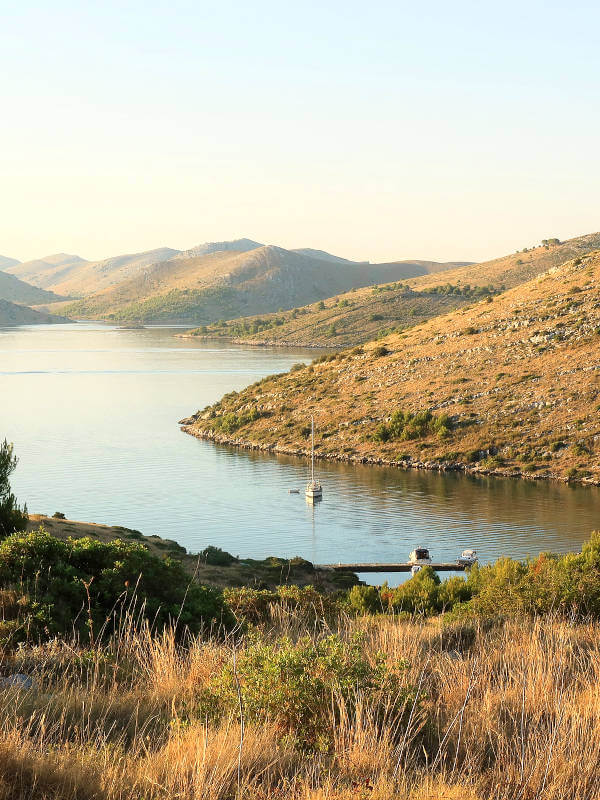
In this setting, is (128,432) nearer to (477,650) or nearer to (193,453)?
(193,453)

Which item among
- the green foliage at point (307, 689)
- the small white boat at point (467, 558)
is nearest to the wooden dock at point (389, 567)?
the small white boat at point (467, 558)

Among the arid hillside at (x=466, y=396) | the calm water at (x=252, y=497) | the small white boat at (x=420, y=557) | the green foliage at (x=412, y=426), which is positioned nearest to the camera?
the small white boat at (x=420, y=557)

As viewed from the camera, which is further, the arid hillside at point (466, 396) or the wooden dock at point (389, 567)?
the arid hillside at point (466, 396)

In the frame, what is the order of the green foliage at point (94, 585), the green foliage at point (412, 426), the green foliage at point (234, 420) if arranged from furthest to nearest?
1. the green foliage at point (234, 420)
2. the green foliage at point (412, 426)
3. the green foliage at point (94, 585)

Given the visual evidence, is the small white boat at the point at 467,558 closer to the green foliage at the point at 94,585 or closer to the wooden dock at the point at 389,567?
the wooden dock at the point at 389,567

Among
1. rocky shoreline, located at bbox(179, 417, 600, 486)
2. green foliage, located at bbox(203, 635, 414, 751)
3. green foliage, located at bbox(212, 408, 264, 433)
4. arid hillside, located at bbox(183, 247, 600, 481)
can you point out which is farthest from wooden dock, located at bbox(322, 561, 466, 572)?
green foliage, located at bbox(212, 408, 264, 433)

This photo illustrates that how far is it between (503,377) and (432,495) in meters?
23.2

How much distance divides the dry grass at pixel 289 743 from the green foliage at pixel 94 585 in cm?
309

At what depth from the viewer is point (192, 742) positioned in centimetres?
587

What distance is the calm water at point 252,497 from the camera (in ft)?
192

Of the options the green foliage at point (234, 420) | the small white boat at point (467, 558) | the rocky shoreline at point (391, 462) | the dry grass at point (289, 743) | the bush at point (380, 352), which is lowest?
the small white boat at point (467, 558)

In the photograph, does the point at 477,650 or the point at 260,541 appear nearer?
the point at 477,650

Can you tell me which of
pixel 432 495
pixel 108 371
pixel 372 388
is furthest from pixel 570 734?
pixel 108 371

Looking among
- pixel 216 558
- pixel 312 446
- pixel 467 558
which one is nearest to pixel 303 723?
pixel 216 558
